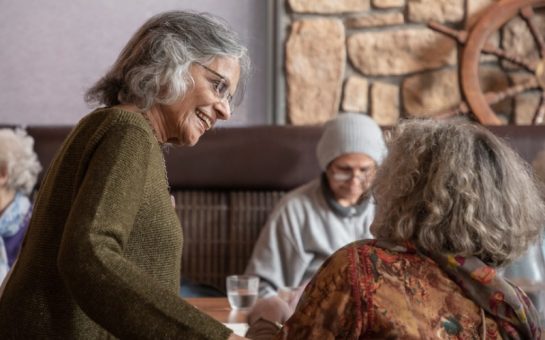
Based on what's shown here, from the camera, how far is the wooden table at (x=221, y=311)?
2.25 metres

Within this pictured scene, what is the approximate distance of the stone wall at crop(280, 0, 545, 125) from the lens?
3.96 m

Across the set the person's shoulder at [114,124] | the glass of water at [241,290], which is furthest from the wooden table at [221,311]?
the person's shoulder at [114,124]

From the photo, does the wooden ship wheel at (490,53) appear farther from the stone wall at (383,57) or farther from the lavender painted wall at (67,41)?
the lavender painted wall at (67,41)

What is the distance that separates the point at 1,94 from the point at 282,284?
1639 millimetres

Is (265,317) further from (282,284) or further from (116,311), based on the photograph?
(282,284)

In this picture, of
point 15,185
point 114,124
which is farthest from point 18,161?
point 114,124

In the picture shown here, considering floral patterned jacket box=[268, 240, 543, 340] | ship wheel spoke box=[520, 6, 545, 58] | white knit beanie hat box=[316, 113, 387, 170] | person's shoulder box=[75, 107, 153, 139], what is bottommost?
white knit beanie hat box=[316, 113, 387, 170]

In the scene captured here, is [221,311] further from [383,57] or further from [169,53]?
[383,57]

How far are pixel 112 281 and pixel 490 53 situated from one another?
3.00m

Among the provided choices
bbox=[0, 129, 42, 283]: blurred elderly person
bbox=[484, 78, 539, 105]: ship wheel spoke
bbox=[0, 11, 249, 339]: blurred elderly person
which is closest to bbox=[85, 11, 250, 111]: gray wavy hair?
bbox=[0, 11, 249, 339]: blurred elderly person

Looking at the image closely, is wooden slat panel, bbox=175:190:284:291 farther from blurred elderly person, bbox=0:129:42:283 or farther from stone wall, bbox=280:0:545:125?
blurred elderly person, bbox=0:129:42:283

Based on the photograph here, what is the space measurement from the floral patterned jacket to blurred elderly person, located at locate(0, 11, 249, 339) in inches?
9.0

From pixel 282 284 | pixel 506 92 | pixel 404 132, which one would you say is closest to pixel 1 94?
pixel 282 284

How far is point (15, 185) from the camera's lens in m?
3.59
